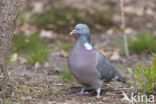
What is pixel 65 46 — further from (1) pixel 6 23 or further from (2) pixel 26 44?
(1) pixel 6 23

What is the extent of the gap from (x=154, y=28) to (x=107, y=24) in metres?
1.04

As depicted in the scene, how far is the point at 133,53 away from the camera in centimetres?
600

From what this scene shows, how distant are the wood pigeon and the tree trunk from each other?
0.65 meters

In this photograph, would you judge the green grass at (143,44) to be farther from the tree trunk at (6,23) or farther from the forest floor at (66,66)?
the tree trunk at (6,23)

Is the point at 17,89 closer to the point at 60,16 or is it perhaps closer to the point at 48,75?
the point at 48,75

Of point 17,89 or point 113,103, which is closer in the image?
point 113,103

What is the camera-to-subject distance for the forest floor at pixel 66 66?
3529 millimetres

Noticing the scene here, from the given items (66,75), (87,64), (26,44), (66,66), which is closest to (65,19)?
(26,44)

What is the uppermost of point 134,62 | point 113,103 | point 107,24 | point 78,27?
point 107,24

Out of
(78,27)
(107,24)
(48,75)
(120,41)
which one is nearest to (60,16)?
(107,24)

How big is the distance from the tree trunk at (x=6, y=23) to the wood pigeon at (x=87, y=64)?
2.12 feet

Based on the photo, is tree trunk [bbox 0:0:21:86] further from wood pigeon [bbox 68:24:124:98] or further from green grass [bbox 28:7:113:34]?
green grass [bbox 28:7:113:34]

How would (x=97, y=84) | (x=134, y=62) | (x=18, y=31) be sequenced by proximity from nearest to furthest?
(x=97, y=84) < (x=134, y=62) < (x=18, y=31)

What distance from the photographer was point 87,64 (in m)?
3.47
